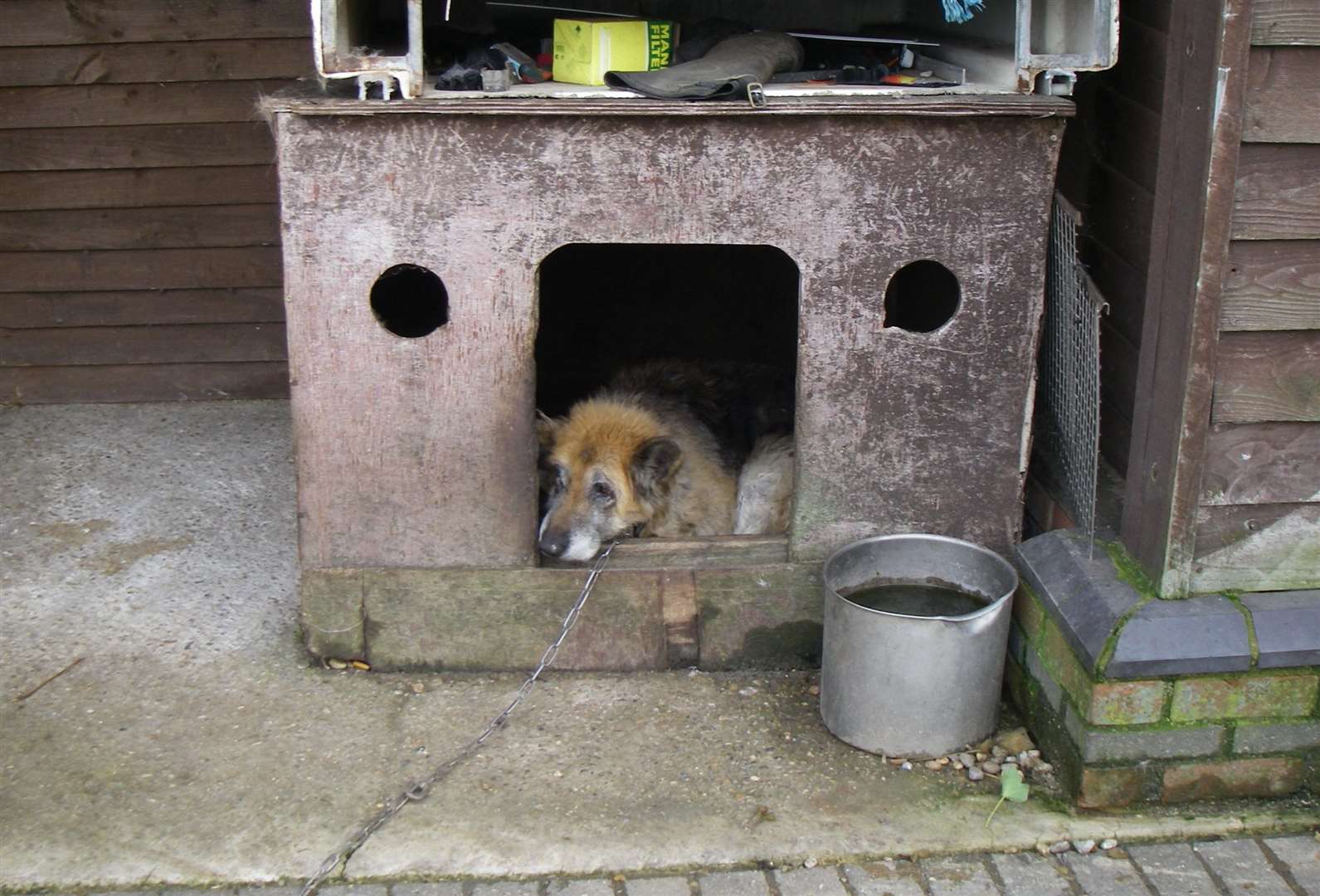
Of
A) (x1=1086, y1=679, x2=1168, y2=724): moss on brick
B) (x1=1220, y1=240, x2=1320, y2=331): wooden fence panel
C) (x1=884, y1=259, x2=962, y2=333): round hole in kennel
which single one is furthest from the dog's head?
(x1=1220, y1=240, x2=1320, y2=331): wooden fence panel

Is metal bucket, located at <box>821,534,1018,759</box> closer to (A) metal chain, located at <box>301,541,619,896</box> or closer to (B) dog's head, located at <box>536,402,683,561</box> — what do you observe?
(A) metal chain, located at <box>301,541,619,896</box>

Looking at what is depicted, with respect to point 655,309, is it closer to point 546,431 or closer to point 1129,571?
point 546,431

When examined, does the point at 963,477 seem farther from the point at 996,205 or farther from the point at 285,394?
the point at 285,394

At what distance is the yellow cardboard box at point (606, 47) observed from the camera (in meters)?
3.93

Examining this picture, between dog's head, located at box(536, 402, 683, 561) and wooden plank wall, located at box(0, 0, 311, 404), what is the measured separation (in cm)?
210

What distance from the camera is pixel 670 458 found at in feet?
15.2

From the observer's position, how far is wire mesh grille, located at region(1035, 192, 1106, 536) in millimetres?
3793

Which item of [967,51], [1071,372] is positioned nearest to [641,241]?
[1071,372]

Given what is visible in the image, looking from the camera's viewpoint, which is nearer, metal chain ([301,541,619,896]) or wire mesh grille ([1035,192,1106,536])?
metal chain ([301,541,619,896])

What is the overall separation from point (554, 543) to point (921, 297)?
6.75 feet

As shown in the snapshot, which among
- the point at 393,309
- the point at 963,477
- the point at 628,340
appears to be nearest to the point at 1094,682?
the point at 963,477

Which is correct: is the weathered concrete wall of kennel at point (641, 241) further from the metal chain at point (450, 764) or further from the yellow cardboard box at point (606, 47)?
the yellow cardboard box at point (606, 47)

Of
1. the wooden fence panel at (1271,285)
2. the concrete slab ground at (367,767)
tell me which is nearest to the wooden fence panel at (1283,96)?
the wooden fence panel at (1271,285)

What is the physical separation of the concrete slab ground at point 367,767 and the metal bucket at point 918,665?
10cm
